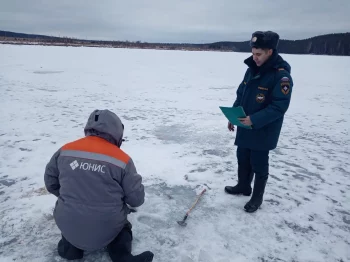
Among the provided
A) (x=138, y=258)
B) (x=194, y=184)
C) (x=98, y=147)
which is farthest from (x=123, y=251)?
(x=194, y=184)

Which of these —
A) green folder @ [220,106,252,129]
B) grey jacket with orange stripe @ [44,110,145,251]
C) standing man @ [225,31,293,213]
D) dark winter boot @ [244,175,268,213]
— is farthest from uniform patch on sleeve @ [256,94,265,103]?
grey jacket with orange stripe @ [44,110,145,251]

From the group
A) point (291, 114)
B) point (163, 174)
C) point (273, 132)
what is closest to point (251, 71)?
point (273, 132)

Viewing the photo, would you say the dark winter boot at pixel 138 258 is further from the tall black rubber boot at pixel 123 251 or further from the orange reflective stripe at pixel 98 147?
the orange reflective stripe at pixel 98 147

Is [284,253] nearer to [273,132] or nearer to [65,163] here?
[273,132]

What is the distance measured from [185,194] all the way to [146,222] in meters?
0.75

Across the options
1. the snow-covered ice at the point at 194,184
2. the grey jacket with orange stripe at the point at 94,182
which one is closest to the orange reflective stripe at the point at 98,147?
the grey jacket with orange stripe at the point at 94,182

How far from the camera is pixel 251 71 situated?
116 inches

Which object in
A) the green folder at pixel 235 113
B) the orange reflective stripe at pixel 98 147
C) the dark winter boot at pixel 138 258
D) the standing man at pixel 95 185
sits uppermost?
the green folder at pixel 235 113

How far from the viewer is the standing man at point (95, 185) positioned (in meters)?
1.99

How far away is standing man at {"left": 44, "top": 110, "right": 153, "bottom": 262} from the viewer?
6.54ft

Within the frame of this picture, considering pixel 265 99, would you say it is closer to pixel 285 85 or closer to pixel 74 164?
pixel 285 85

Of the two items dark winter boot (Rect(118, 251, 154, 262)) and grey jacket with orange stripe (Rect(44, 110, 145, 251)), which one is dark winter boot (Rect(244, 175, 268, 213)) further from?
grey jacket with orange stripe (Rect(44, 110, 145, 251))

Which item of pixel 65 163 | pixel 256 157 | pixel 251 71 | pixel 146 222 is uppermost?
pixel 251 71

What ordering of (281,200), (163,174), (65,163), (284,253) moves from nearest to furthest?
1. (65,163)
2. (284,253)
3. (281,200)
4. (163,174)
